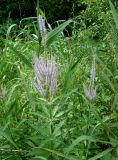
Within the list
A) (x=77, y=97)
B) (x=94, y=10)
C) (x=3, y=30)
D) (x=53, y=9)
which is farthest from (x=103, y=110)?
(x=53, y=9)

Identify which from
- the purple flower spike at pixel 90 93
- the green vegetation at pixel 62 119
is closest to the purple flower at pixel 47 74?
the green vegetation at pixel 62 119

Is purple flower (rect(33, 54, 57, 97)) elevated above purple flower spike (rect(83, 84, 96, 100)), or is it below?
above

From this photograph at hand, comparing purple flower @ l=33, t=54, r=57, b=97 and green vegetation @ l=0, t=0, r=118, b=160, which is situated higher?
purple flower @ l=33, t=54, r=57, b=97

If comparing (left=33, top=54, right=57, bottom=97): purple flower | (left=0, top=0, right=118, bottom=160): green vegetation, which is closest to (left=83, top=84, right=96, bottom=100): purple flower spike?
(left=0, top=0, right=118, bottom=160): green vegetation

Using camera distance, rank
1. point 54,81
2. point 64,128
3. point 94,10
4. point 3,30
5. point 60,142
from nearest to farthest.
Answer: point 54,81
point 60,142
point 64,128
point 94,10
point 3,30

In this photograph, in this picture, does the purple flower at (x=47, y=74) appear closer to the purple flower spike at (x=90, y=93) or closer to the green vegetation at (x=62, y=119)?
the green vegetation at (x=62, y=119)

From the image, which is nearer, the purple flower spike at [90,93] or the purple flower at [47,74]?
the purple flower at [47,74]

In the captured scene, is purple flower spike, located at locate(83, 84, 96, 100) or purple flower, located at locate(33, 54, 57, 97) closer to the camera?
purple flower, located at locate(33, 54, 57, 97)

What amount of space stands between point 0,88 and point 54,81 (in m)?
0.56

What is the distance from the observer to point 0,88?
2.46 m

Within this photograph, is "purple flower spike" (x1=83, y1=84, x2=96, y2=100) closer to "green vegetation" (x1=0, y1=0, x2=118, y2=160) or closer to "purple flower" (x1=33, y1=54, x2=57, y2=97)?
"green vegetation" (x1=0, y1=0, x2=118, y2=160)

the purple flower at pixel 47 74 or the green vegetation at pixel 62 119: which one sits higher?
the purple flower at pixel 47 74

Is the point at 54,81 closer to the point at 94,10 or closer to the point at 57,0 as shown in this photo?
the point at 94,10

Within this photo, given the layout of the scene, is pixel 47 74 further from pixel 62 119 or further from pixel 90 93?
pixel 62 119
